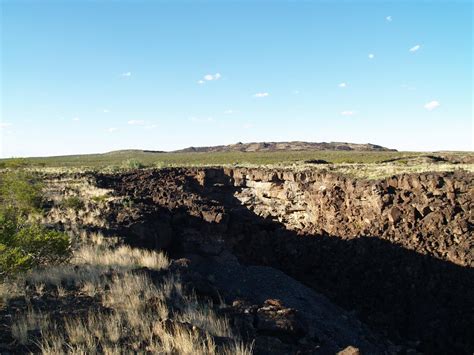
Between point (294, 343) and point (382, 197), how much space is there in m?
15.8

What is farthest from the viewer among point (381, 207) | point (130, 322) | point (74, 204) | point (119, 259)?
point (381, 207)

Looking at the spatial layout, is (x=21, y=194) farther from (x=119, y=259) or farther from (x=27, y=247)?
(x=119, y=259)

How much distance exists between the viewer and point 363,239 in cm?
2014

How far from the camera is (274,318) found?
7.10m

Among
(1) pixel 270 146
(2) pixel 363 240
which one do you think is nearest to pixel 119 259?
(2) pixel 363 240

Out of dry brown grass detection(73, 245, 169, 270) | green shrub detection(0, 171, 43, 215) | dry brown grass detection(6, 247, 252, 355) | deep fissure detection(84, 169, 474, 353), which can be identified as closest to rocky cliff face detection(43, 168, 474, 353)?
deep fissure detection(84, 169, 474, 353)

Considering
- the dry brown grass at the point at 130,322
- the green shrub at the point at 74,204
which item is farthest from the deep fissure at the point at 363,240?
the dry brown grass at the point at 130,322

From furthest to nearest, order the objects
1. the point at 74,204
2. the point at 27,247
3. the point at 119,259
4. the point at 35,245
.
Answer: the point at 74,204, the point at 119,259, the point at 35,245, the point at 27,247

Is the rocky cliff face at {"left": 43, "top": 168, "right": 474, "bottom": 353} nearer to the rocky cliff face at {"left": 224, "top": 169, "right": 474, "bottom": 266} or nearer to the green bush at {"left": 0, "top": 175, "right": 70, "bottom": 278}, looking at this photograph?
the rocky cliff face at {"left": 224, "top": 169, "right": 474, "bottom": 266}

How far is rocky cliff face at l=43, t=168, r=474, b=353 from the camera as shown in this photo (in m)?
15.8

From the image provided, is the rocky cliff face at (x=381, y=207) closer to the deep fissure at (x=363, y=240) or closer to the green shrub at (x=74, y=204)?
the deep fissure at (x=363, y=240)

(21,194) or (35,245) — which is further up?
(21,194)

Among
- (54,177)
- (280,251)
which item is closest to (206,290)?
(280,251)

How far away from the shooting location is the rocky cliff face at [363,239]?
1575cm
